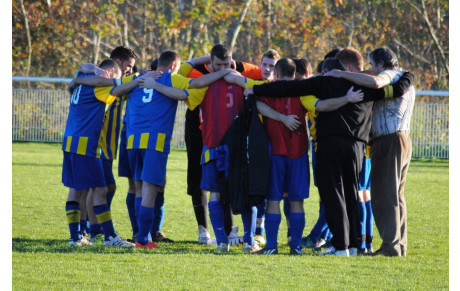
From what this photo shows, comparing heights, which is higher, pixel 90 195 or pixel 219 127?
pixel 219 127

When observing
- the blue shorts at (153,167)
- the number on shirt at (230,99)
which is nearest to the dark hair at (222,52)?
the number on shirt at (230,99)

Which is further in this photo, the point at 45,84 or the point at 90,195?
the point at 45,84

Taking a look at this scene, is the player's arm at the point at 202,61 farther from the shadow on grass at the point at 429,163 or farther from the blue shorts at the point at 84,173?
the shadow on grass at the point at 429,163

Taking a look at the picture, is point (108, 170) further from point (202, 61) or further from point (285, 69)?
point (285, 69)

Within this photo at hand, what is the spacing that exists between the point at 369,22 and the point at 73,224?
2273 centimetres

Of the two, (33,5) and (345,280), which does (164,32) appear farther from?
(345,280)

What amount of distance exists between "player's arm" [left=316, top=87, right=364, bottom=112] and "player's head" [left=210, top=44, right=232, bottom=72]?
109cm

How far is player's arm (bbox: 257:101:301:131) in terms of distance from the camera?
7.35 meters

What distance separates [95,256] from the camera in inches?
277

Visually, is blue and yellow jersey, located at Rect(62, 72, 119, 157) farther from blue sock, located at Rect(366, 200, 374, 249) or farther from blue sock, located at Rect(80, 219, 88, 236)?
blue sock, located at Rect(366, 200, 374, 249)

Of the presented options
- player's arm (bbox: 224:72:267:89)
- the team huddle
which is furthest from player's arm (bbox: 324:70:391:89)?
player's arm (bbox: 224:72:267:89)

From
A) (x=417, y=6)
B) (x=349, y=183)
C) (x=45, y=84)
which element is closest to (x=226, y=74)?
(x=349, y=183)

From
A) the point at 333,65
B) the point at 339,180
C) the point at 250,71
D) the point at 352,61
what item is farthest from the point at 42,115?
the point at 339,180

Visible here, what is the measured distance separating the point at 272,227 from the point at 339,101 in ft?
4.51
